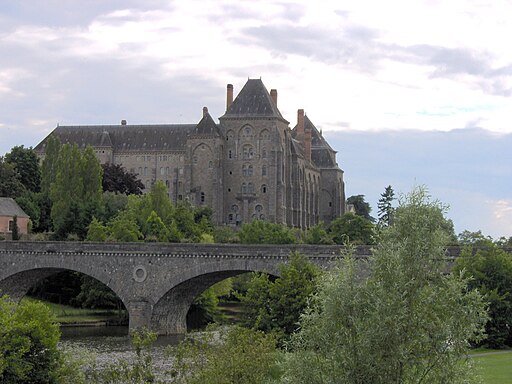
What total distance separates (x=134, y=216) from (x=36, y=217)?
772 inches

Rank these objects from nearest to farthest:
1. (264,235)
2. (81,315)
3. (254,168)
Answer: (81,315), (264,235), (254,168)

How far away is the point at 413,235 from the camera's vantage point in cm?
2814

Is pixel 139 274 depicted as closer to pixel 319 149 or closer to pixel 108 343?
pixel 108 343

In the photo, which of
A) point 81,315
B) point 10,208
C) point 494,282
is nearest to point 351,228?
point 10,208

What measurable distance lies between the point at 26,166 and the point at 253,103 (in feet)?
119

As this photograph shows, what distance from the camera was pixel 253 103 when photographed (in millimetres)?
155000

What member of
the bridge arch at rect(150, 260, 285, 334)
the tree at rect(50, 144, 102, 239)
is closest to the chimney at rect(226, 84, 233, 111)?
the tree at rect(50, 144, 102, 239)

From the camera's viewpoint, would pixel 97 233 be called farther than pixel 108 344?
Yes

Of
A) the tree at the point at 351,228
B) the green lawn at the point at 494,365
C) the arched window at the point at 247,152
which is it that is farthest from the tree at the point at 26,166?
the green lawn at the point at 494,365

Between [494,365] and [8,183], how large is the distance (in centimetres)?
8826

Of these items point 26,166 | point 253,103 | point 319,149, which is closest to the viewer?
point 26,166

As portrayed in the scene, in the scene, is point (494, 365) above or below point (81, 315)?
above

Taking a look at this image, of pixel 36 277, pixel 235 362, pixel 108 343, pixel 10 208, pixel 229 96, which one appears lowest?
pixel 108 343

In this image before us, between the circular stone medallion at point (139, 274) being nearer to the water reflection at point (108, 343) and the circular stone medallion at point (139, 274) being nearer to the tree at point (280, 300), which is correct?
the water reflection at point (108, 343)
